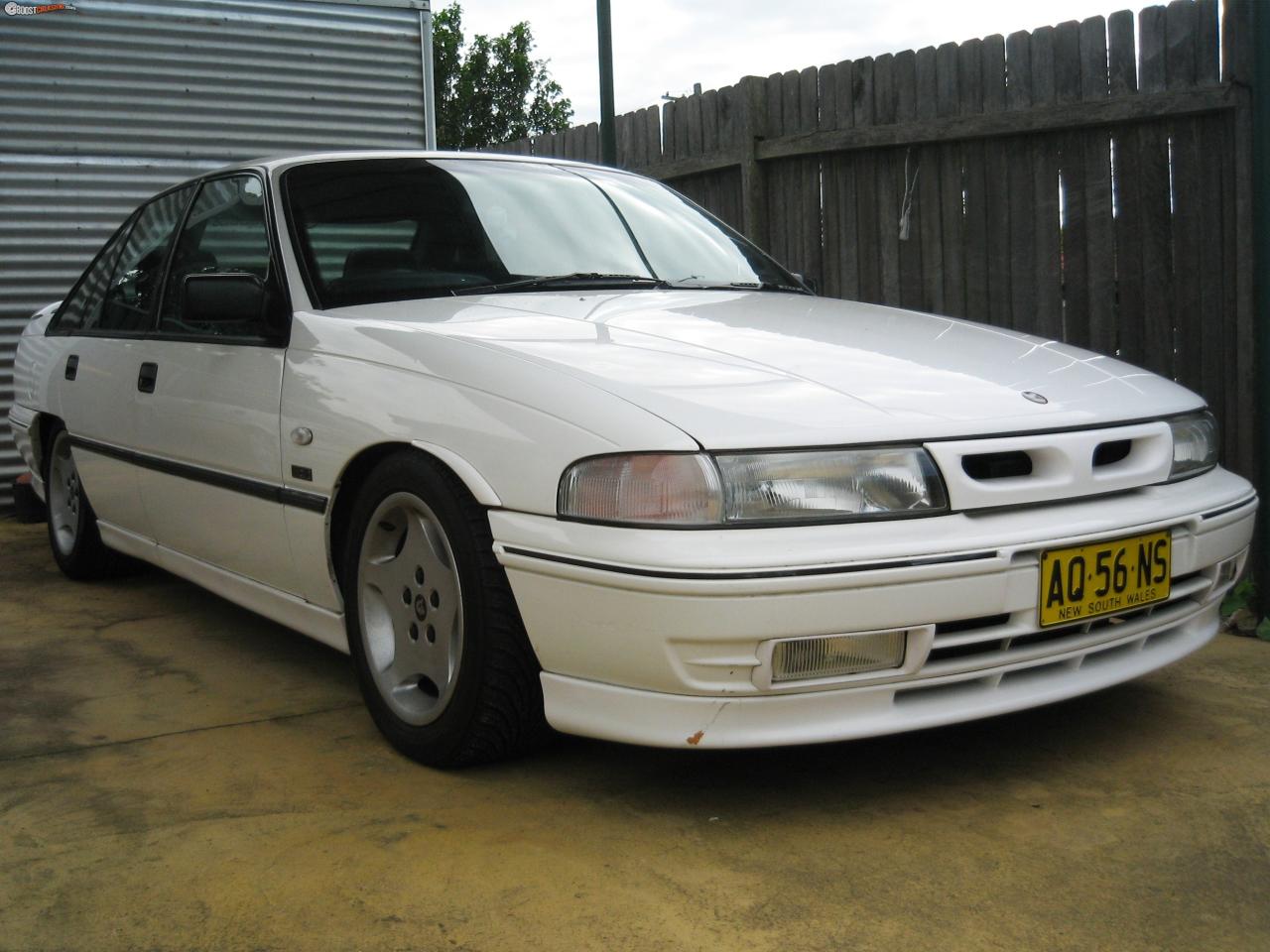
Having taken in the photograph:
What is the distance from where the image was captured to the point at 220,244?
4.19 metres

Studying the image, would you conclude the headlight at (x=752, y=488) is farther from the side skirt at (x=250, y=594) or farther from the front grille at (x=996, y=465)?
the side skirt at (x=250, y=594)

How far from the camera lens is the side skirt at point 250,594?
11.2ft

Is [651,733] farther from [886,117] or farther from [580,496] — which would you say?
[886,117]

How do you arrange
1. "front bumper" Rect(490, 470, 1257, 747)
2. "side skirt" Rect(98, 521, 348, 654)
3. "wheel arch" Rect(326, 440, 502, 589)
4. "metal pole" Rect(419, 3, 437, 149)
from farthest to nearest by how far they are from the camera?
1. "metal pole" Rect(419, 3, 437, 149)
2. "side skirt" Rect(98, 521, 348, 654)
3. "wheel arch" Rect(326, 440, 502, 589)
4. "front bumper" Rect(490, 470, 1257, 747)

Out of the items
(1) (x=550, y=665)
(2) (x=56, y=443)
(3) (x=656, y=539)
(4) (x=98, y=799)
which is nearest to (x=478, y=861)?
(1) (x=550, y=665)

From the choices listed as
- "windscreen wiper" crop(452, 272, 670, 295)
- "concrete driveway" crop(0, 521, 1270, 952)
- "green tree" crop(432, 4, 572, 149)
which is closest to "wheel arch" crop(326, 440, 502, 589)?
"concrete driveway" crop(0, 521, 1270, 952)

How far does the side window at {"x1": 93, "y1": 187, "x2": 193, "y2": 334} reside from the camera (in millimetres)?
4500

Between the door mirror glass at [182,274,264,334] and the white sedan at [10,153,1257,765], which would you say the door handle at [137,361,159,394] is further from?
the door mirror glass at [182,274,264,334]

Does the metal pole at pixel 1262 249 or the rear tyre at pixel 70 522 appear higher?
the metal pole at pixel 1262 249

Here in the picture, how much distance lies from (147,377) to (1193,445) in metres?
2.99

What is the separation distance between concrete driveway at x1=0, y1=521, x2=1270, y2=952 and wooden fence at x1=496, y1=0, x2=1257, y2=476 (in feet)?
5.52

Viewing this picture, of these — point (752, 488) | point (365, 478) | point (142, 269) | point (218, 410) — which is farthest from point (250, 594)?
point (752, 488)

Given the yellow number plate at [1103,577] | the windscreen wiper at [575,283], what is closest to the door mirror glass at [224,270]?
the windscreen wiper at [575,283]

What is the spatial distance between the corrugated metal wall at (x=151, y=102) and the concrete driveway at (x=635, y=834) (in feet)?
14.9
